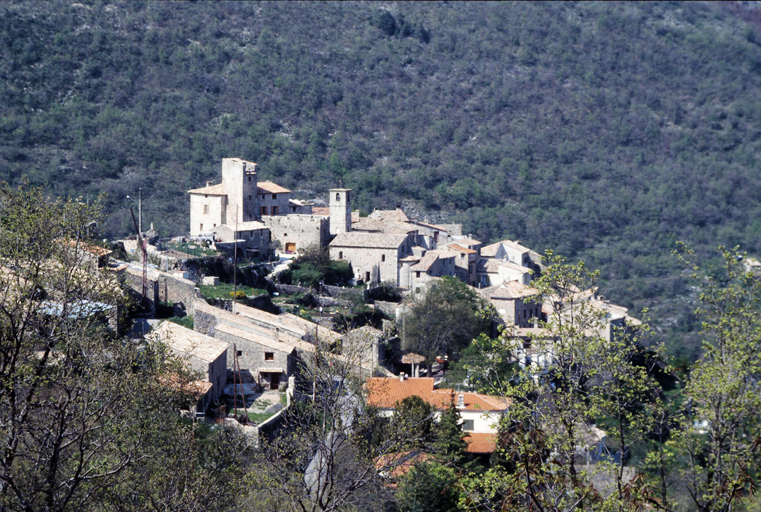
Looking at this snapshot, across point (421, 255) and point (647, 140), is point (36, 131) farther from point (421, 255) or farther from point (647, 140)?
point (647, 140)

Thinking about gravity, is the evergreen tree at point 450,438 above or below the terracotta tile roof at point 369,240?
above

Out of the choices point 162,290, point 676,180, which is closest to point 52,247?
point 162,290

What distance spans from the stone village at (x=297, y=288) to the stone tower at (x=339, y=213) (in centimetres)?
5

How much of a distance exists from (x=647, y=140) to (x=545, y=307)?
249ft

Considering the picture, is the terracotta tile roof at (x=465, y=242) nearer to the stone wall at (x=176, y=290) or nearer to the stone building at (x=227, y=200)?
the stone building at (x=227, y=200)

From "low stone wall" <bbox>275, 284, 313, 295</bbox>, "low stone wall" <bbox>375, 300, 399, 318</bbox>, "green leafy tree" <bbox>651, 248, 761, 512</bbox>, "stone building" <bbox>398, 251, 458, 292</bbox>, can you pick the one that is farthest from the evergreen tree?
"stone building" <bbox>398, 251, 458, 292</bbox>

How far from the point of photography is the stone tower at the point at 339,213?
48.7m

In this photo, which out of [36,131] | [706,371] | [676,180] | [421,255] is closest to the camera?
[706,371]

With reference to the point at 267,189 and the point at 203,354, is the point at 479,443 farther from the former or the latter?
the point at 267,189

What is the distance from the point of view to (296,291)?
Answer: 140 ft

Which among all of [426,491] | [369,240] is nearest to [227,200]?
[369,240]

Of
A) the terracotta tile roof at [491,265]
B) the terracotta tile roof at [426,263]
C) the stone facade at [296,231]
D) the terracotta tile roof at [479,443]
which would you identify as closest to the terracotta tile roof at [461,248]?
the terracotta tile roof at [491,265]

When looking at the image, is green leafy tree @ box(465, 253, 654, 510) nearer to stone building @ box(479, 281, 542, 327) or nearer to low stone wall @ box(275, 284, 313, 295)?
stone building @ box(479, 281, 542, 327)

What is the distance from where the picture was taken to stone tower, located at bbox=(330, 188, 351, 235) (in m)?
48.7
